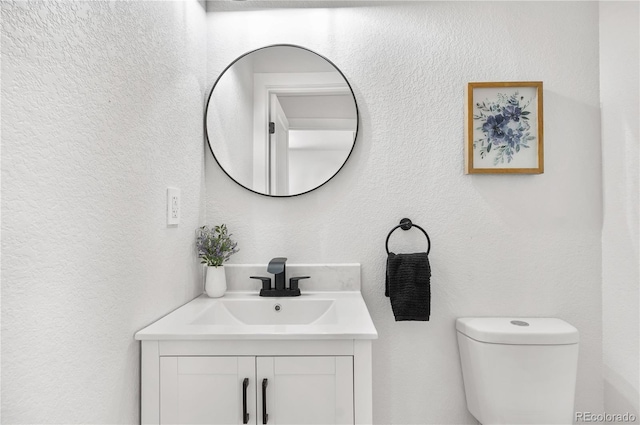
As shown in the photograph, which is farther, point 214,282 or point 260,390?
point 214,282

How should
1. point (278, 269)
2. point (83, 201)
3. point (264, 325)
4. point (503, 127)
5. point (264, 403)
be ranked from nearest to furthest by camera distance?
1. point (83, 201)
2. point (264, 403)
3. point (264, 325)
4. point (278, 269)
5. point (503, 127)

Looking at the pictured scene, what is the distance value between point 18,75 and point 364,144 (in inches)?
46.5

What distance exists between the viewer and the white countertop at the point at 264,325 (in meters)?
1.04

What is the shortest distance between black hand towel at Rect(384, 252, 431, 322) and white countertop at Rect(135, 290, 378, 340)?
15 centimetres

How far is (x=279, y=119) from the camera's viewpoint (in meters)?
1.64

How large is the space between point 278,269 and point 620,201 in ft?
4.34

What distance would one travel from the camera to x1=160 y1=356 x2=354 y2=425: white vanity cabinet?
40.9 inches

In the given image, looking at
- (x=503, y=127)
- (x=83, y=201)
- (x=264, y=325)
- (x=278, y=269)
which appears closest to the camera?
(x=83, y=201)

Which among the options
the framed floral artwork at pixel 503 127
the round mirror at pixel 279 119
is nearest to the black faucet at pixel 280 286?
the round mirror at pixel 279 119

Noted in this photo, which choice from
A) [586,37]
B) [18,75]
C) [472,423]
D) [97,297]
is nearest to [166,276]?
[97,297]

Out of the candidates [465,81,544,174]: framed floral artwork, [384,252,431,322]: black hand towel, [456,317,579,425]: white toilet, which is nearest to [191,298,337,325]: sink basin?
[384,252,431,322]: black hand towel

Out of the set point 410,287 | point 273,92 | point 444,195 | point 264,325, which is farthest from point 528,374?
point 273,92

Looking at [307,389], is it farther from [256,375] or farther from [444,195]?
[444,195]

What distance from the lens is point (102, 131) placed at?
92cm
